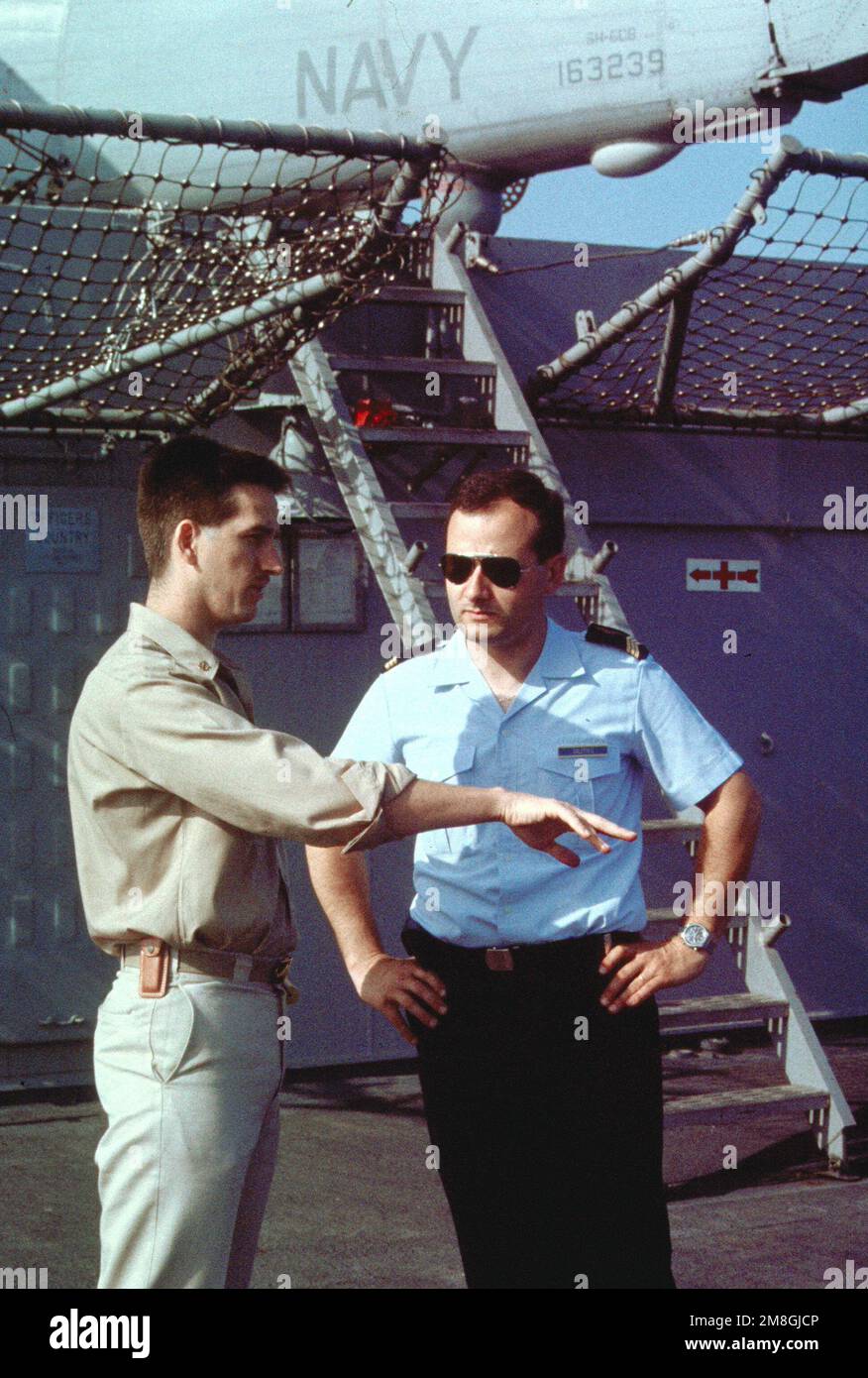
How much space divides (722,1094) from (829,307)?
424 cm

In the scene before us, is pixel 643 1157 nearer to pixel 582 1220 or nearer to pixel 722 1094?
pixel 582 1220

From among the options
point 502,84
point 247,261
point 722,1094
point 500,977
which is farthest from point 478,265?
point 500,977

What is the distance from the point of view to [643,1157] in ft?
10.5

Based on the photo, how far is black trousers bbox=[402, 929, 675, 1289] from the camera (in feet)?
10.4

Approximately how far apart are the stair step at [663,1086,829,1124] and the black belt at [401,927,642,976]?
9.30ft

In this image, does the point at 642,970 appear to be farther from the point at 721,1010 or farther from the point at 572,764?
the point at 721,1010

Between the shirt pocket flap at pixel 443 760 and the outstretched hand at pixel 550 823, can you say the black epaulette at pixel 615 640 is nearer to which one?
the shirt pocket flap at pixel 443 760

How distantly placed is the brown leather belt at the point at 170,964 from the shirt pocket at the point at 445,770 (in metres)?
0.54

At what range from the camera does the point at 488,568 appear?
10.9 feet

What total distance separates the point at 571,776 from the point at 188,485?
37.0 inches

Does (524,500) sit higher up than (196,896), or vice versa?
(524,500)

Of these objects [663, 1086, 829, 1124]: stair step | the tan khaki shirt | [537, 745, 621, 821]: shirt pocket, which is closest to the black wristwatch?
[537, 745, 621, 821]: shirt pocket

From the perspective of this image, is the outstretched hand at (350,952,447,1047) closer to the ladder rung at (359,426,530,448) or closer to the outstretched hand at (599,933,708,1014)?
the outstretched hand at (599,933,708,1014)

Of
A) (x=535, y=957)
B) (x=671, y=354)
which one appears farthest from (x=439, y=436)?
(x=535, y=957)
